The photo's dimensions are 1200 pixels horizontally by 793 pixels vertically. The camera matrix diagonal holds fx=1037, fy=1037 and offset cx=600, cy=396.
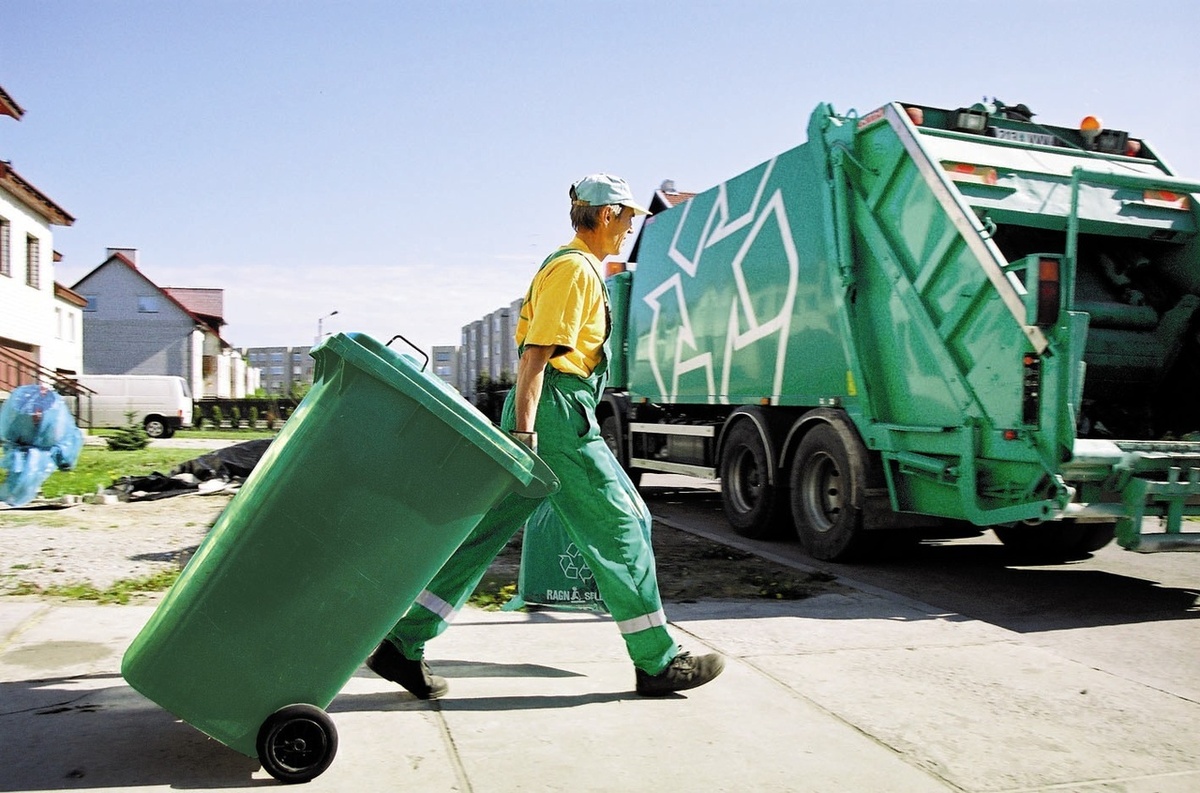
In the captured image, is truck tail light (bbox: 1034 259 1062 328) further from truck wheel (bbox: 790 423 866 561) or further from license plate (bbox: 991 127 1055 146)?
license plate (bbox: 991 127 1055 146)

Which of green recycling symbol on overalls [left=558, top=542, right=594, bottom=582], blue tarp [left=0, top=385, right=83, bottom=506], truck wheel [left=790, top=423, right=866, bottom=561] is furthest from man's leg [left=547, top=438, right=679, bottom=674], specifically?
blue tarp [left=0, top=385, right=83, bottom=506]

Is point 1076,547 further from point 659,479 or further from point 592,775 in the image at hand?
point 659,479

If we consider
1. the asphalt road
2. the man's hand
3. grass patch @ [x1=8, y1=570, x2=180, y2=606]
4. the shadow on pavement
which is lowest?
the asphalt road

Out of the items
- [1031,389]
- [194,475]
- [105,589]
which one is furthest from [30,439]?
[1031,389]

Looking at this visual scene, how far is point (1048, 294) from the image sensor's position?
522 centimetres

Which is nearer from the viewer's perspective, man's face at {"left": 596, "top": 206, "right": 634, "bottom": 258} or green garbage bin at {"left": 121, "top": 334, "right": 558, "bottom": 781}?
green garbage bin at {"left": 121, "top": 334, "right": 558, "bottom": 781}

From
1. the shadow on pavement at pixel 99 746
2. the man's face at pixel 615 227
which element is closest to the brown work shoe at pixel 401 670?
the shadow on pavement at pixel 99 746

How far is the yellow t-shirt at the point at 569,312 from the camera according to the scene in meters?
3.49

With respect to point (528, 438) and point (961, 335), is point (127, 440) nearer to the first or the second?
point (961, 335)

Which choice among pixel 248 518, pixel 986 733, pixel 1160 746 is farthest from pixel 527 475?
pixel 1160 746

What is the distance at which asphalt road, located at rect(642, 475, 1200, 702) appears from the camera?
4660mm

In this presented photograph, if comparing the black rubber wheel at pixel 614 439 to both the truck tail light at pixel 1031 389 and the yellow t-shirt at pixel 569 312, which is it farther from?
the yellow t-shirt at pixel 569 312

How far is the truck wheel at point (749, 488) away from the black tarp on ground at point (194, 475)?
5.11 metres

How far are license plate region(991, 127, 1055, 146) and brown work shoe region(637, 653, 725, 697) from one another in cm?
464
